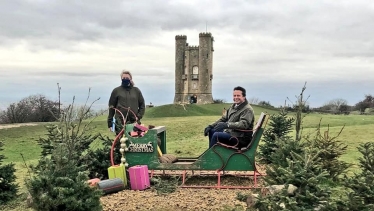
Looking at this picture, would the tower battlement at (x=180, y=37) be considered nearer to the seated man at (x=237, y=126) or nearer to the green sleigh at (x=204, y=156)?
the seated man at (x=237, y=126)

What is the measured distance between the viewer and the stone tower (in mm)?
75000

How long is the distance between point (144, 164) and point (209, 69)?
6869 cm

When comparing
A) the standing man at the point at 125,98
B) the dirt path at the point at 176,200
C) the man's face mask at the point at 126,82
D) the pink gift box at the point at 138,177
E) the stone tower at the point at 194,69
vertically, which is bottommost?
the dirt path at the point at 176,200

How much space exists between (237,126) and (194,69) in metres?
69.6

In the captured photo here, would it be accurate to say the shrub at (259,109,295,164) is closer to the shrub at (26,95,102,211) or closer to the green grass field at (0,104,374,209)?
the green grass field at (0,104,374,209)

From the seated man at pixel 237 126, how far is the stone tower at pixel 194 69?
2612 inches

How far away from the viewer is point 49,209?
4.89m

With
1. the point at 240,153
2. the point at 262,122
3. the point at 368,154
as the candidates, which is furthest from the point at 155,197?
the point at 368,154

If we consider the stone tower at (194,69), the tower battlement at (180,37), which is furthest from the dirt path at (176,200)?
the tower battlement at (180,37)

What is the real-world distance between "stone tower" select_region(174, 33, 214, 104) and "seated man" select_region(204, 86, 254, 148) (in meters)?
66.3

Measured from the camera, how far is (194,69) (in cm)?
7688

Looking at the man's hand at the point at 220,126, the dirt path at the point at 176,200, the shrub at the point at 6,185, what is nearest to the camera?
the dirt path at the point at 176,200

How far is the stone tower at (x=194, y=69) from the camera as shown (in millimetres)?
75000

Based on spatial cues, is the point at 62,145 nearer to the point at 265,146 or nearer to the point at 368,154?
the point at 368,154
